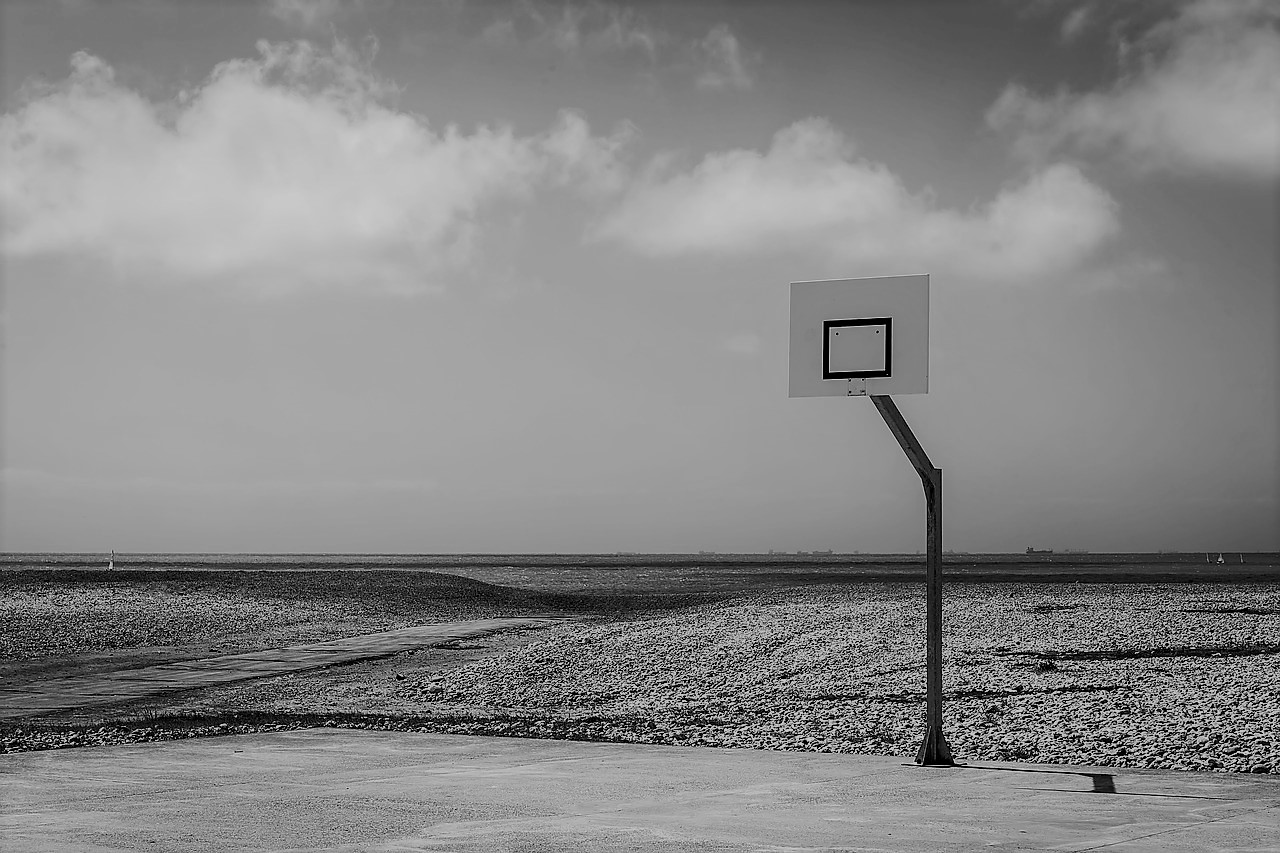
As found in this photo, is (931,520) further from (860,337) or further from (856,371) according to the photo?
(860,337)

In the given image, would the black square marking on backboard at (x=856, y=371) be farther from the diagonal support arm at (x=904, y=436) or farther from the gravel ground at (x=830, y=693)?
the gravel ground at (x=830, y=693)

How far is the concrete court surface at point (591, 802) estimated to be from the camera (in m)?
6.38

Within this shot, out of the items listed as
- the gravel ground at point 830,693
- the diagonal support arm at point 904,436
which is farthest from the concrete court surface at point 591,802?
the diagonal support arm at point 904,436

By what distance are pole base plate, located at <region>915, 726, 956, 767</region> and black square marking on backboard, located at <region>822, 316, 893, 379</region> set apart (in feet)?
8.19

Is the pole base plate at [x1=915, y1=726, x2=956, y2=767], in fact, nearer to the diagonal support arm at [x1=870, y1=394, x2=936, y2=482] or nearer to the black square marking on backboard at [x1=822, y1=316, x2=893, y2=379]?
the diagonal support arm at [x1=870, y1=394, x2=936, y2=482]

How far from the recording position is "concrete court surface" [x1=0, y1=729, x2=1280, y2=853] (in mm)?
6375

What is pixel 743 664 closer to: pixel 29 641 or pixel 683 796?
pixel 683 796

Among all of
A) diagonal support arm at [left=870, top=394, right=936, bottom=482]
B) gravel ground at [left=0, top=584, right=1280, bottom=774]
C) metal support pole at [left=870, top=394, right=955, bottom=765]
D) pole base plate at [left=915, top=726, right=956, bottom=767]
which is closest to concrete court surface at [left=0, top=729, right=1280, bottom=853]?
pole base plate at [left=915, top=726, right=956, bottom=767]

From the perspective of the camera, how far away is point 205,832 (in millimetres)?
6590

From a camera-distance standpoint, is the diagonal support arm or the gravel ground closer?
the diagonal support arm

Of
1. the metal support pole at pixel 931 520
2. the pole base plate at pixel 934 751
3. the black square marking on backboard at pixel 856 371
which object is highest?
the black square marking on backboard at pixel 856 371

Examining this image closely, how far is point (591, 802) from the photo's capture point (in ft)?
24.7

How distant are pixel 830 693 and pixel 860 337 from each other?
5.44 metres

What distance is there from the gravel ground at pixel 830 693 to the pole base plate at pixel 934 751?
727 millimetres
